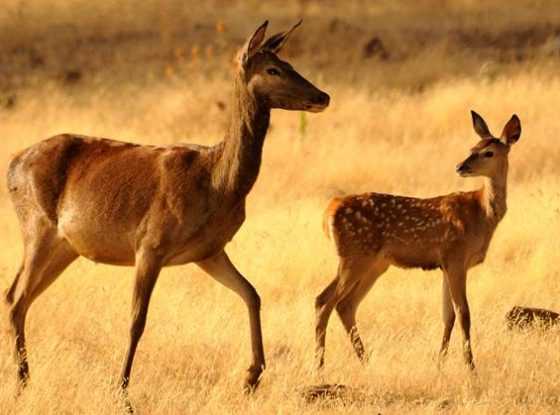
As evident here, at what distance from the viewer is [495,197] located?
1042 cm

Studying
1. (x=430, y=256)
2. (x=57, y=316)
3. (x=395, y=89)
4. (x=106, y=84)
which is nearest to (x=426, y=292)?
(x=430, y=256)

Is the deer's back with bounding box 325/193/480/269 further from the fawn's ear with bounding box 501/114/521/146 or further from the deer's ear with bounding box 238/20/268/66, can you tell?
the deer's ear with bounding box 238/20/268/66

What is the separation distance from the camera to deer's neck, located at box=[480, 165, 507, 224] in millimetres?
10359

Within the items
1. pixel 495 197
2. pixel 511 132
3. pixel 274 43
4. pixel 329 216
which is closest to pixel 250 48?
pixel 274 43

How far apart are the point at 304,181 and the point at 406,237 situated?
6.14m

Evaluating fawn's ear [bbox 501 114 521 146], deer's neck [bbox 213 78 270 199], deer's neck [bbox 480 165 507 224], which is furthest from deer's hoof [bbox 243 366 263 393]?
fawn's ear [bbox 501 114 521 146]

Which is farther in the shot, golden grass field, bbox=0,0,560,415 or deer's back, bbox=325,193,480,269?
deer's back, bbox=325,193,480,269

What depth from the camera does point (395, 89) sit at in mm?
22422

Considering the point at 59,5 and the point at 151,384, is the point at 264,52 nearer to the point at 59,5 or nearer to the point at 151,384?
the point at 151,384

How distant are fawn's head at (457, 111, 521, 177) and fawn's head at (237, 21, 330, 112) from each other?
2.23 meters

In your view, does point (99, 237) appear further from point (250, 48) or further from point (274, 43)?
point (274, 43)

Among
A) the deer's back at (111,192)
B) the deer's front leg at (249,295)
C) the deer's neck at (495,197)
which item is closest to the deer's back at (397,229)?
the deer's neck at (495,197)

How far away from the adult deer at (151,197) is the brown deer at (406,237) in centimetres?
151

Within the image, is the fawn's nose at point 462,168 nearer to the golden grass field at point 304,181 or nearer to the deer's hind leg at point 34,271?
the golden grass field at point 304,181
